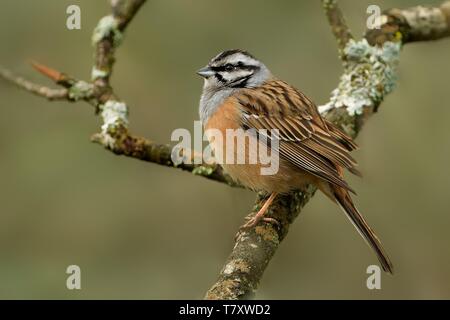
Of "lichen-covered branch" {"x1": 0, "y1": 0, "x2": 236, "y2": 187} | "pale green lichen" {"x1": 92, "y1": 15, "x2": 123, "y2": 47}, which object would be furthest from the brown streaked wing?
"pale green lichen" {"x1": 92, "y1": 15, "x2": 123, "y2": 47}

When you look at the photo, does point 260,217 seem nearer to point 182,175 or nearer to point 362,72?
point 362,72

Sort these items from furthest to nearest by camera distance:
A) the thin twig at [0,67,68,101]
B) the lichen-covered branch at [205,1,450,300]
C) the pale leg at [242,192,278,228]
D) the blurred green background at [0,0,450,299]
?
the blurred green background at [0,0,450,299] < the thin twig at [0,67,68,101] < the lichen-covered branch at [205,1,450,300] < the pale leg at [242,192,278,228]

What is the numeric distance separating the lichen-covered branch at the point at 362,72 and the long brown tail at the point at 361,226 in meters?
0.29

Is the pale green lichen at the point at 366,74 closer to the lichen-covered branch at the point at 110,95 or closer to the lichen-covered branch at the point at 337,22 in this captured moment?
the lichen-covered branch at the point at 337,22

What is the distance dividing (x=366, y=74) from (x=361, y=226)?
1690 millimetres

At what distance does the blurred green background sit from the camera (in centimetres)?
708

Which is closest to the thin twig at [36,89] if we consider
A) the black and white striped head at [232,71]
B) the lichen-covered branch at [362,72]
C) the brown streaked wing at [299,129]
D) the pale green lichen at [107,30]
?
the pale green lichen at [107,30]

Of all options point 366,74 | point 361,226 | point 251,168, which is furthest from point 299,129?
point 366,74

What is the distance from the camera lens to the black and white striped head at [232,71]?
6.18m

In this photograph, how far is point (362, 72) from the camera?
6.37 metres

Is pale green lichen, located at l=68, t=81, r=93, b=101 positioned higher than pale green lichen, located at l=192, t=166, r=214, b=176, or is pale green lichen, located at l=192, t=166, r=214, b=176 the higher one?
pale green lichen, located at l=68, t=81, r=93, b=101

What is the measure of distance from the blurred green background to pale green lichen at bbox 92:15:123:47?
0.88 m

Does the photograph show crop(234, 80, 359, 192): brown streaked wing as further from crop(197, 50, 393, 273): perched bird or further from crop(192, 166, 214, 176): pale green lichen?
crop(192, 166, 214, 176): pale green lichen
